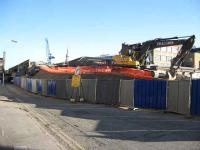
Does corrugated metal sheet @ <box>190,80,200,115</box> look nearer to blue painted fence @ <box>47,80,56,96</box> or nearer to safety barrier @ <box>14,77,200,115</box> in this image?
safety barrier @ <box>14,77,200,115</box>

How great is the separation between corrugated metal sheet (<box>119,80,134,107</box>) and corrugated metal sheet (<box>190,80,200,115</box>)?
534 centimetres

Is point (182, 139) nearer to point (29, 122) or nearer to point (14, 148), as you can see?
point (14, 148)

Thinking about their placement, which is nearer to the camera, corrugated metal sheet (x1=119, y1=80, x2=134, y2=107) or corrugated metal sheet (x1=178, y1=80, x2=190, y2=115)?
corrugated metal sheet (x1=178, y1=80, x2=190, y2=115)

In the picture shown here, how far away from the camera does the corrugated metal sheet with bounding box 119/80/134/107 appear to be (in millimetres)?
21578

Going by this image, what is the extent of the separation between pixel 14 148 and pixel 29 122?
5191mm

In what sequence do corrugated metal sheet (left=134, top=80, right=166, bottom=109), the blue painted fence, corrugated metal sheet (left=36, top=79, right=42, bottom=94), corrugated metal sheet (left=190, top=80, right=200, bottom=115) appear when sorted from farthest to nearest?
corrugated metal sheet (left=36, top=79, right=42, bottom=94) → the blue painted fence → corrugated metal sheet (left=134, top=80, right=166, bottom=109) → corrugated metal sheet (left=190, top=80, right=200, bottom=115)

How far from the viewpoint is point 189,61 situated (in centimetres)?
10000

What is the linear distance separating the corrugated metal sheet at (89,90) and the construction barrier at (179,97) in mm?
8143

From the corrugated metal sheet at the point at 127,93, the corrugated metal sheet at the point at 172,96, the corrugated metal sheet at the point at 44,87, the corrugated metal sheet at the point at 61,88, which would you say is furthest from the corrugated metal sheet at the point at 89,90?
the corrugated metal sheet at the point at 44,87

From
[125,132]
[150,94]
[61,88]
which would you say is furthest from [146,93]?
[61,88]

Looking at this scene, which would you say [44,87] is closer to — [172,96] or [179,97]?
[172,96]

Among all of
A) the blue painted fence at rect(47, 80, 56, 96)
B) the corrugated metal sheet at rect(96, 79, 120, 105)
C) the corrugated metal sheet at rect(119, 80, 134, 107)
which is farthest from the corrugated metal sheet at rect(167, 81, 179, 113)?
the blue painted fence at rect(47, 80, 56, 96)

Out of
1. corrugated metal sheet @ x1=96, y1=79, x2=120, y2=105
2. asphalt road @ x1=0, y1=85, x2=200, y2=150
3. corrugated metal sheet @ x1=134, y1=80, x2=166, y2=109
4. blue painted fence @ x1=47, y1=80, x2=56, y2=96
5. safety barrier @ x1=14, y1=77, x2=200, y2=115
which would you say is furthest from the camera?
blue painted fence @ x1=47, y1=80, x2=56, y2=96

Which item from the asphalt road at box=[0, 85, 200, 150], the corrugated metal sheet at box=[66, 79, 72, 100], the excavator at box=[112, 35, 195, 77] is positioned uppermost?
the excavator at box=[112, 35, 195, 77]
